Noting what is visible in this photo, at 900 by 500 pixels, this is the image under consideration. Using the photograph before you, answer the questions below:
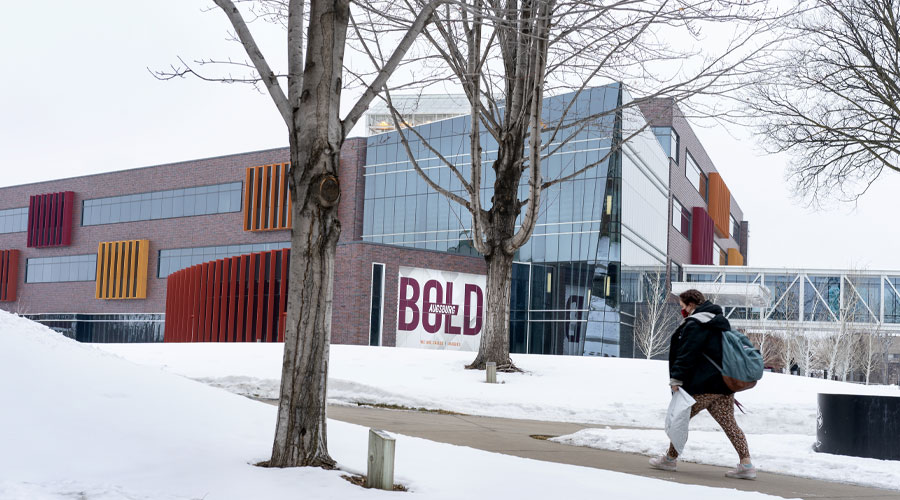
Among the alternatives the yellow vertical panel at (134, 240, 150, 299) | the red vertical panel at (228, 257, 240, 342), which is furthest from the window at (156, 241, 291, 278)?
the red vertical panel at (228, 257, 240, 342)

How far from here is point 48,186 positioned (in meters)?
62.8

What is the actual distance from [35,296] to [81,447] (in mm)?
63839

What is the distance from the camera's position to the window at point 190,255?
175 feet

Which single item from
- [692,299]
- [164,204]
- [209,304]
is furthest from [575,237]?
[692,299]

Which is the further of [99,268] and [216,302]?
[99,268]

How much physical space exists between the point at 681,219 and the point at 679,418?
2121 inches

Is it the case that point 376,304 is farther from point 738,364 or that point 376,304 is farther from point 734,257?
point 734,257

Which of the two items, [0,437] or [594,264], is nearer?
[0,437]

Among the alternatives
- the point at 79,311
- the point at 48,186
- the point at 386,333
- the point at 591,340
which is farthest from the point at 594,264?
the point at 48,186

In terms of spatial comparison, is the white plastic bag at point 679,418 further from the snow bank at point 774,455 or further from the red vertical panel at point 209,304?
the red vertical panel at point 209,304

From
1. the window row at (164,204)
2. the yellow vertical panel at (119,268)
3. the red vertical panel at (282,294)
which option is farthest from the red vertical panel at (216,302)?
the yellow vertical panel at (119,268)

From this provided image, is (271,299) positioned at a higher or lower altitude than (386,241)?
lower

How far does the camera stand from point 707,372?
714 centimetres

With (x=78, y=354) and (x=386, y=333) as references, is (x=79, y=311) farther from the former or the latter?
(x=78, y=354)
